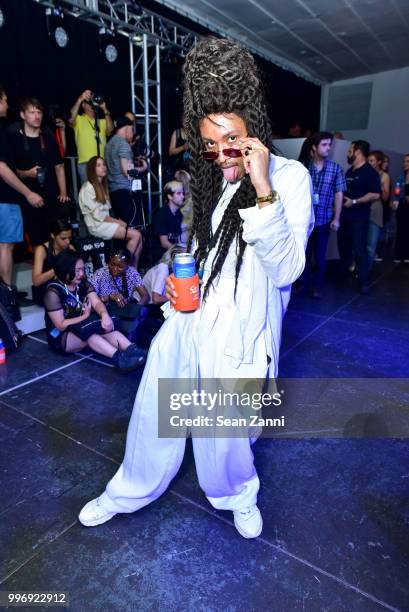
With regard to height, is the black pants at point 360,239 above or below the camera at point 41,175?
below

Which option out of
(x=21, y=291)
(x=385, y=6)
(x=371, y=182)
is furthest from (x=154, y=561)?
(x=385, y=6)

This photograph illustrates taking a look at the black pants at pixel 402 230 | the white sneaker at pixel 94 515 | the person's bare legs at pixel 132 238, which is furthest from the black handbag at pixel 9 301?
the black pants at pixel 402 230

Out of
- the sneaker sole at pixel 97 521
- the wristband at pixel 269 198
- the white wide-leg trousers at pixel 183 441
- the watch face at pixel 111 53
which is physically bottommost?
the sneaker sole at pixel 97 521

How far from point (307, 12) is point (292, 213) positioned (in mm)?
7114

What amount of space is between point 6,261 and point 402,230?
526 cm

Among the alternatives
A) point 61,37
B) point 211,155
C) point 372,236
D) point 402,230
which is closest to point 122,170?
point 61,37

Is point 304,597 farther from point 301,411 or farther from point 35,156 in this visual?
point 35,156

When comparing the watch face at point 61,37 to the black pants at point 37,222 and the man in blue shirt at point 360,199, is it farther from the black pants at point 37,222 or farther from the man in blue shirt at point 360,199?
the man in blue shirt at point 360,199

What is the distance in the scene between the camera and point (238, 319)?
4.22 ft

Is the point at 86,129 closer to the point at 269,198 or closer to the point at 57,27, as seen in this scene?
the point at 57,27

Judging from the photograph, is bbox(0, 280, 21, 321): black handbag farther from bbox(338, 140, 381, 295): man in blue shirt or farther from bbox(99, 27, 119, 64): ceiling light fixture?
bbox(99, 27, 119, 64): ceiling light fixture

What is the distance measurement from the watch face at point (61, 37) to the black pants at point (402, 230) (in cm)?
493

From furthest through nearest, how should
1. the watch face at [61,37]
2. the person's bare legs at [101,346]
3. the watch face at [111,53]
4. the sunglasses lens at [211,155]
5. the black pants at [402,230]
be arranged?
1. the black pants at [402,230]
2. the watch face at [111,53]
3. the watch face at [61,37]
4. the person's bare legs at [101,346]
5. the sunglasses lens at [211,155]

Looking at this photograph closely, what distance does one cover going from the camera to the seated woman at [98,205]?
444cm
